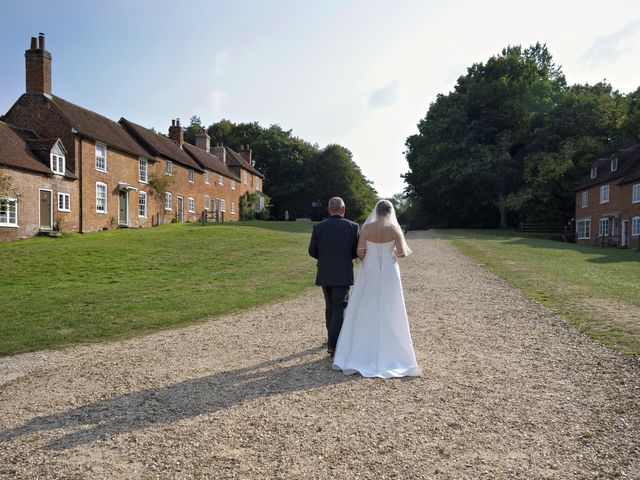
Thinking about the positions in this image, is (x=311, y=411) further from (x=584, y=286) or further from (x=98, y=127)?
(x=98, y=127)

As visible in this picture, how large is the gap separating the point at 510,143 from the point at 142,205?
3544cm

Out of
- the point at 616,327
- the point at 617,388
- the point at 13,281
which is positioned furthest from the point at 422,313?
the point at 13,281

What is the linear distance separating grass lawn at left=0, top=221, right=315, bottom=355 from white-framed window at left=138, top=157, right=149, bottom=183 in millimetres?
11118

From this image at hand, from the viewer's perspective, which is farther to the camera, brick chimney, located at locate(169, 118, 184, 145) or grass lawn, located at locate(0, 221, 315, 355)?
brick chimney, located at locate(169, 118, 184, 145)

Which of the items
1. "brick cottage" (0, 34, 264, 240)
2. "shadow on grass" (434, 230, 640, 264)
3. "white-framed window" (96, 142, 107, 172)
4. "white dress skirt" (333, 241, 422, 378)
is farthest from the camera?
"white-framed window" (96, 142, 107, 172)

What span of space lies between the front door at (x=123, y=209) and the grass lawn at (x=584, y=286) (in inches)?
901

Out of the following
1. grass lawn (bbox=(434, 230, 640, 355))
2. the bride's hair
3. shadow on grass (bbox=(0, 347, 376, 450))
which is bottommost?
shadow on grass (bbox=(0, 347, 376, 450))

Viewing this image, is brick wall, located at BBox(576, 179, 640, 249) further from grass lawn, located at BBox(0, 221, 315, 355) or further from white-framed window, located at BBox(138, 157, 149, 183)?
white-framed window, located at BBox(138, 157, 149, 183)

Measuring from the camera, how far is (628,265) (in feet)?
64.4

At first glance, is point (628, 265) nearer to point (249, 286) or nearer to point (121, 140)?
point (249, 286)

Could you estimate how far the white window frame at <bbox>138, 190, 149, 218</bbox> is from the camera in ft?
115

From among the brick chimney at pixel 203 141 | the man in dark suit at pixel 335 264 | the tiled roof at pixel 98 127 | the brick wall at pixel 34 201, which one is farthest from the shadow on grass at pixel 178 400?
the brick chimney at pixel 203 141

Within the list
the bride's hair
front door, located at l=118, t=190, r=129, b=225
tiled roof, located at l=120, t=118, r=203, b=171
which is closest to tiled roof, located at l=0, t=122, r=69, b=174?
front door, located at l=118, t=190, r=129, b=225

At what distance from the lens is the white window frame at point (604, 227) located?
1510 inches
